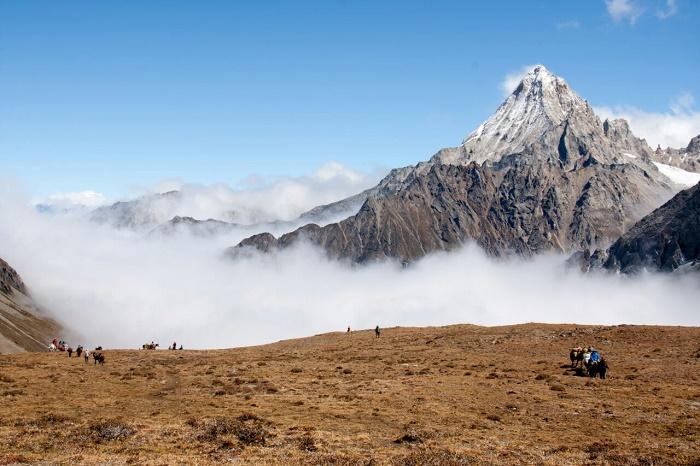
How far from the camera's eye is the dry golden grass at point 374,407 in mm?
29094

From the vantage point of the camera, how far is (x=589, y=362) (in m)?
51.2

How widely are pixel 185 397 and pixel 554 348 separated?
136 ft

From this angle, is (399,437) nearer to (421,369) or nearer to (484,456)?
(484,456)

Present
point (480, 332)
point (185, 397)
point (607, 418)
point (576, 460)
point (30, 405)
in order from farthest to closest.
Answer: point (480, 332)
point (185, 397)
point (30, 405)
point (607, 418)
point (576, 460)

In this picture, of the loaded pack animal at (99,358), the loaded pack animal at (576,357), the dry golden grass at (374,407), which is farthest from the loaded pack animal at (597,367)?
the loaded pack animal at (99,358)

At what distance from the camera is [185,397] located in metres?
44.8

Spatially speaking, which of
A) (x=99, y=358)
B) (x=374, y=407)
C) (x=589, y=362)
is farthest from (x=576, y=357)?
(x=99, y=358)

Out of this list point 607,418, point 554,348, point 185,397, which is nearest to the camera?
point 607,418

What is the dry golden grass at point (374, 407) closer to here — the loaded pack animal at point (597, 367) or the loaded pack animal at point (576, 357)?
the loaded pack animal at point (597, 367)

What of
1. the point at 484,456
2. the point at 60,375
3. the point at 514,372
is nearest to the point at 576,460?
the point at 484,456

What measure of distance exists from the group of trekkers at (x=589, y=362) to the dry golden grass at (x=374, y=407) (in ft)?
3.84

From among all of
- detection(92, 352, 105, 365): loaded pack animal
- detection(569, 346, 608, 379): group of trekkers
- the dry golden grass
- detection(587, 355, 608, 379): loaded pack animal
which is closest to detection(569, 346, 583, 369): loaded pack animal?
detection(569, 346, 608, 379): group of trekkers

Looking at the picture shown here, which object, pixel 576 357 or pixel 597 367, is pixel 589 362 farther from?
pixel 576 357

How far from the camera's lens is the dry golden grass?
29094mm
